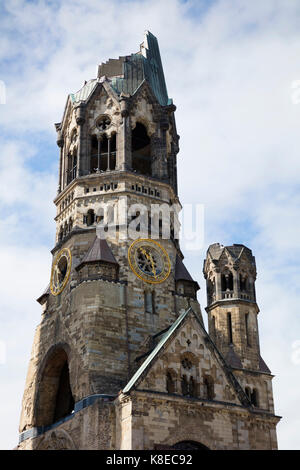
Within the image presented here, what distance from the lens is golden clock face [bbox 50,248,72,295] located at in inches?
1786

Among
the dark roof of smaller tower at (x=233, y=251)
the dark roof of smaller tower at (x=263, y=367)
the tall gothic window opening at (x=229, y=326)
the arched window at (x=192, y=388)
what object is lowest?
the arched window at (x=192, y=388)

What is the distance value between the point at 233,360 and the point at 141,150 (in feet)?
55.0

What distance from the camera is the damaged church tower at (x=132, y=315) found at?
124ft

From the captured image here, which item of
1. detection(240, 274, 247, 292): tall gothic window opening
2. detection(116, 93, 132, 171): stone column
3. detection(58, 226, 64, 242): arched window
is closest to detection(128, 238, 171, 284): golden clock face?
detection(240, 274, 247, 292): tall gothic window opening

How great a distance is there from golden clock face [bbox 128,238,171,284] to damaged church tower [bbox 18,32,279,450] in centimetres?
7

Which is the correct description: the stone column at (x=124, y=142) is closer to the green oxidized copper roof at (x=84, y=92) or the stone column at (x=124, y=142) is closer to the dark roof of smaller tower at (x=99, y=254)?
the green oxidized copper roof at (x=84, y=92)

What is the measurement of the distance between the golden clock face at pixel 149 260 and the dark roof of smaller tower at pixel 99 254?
125 centimetres

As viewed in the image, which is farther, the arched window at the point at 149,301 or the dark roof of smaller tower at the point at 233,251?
the dark roof of smaller tower at the point at 233,251

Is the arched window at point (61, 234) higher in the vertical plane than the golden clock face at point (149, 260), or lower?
higher

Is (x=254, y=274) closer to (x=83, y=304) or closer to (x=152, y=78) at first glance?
(x=83, y=304)

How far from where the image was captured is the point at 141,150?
53.1 metres

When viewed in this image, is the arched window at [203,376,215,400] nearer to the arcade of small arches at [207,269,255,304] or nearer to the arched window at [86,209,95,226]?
the arcade of small arches at [207,269,255,304]

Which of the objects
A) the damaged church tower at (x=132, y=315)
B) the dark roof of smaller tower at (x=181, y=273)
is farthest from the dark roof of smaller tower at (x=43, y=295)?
the dark roof of smaller tower at (x=181, y=273)
